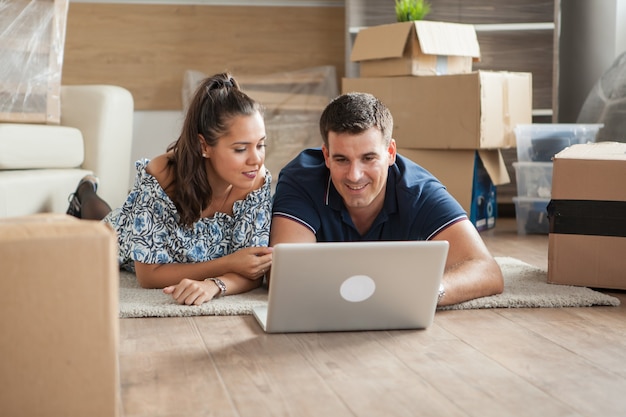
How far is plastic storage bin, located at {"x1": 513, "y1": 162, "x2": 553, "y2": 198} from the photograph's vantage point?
341cm

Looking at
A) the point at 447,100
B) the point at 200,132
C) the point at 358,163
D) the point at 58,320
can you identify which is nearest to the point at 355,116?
the point at 358,163

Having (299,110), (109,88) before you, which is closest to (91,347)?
(109,88)

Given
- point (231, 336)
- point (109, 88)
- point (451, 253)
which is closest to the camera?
point (231, 336)

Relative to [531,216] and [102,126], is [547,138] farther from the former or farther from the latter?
[102,126]

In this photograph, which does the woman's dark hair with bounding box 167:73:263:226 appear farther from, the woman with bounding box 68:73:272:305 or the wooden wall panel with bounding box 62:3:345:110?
the wooden wall panel with bounding box 62:3:345:110

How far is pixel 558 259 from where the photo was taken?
2281 millimetres

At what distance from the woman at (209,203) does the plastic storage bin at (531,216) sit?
1.55m

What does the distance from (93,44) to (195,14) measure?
0.53 m

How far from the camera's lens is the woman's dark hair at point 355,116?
1917 mm

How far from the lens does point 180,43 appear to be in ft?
14.1

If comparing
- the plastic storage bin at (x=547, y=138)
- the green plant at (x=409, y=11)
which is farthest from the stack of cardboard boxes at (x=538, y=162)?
the green plant at (x=409, y=11)

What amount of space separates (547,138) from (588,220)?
1.25m

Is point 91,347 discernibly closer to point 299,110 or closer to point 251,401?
point 251,401

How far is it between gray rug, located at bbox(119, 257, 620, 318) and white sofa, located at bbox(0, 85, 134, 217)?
0.68 metres
